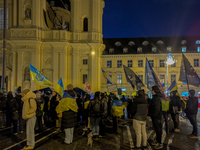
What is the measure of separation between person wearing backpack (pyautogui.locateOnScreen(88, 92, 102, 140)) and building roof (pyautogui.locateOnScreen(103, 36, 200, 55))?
116 ft

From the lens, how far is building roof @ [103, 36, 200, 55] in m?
42.3

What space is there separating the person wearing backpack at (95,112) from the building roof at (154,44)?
3534 centimetres

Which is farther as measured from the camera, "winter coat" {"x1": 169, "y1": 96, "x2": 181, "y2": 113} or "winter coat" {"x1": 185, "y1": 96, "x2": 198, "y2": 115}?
"winter coat" {"x1": 169, "y1": 96, "x2": 181, "y2": 113}

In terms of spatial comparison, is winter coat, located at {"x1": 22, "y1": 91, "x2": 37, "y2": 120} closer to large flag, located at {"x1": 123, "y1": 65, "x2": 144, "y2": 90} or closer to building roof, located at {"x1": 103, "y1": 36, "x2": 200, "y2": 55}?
large flag, located at {"x1": 123, "y1": 65, "x2": 144, "y2": 90}

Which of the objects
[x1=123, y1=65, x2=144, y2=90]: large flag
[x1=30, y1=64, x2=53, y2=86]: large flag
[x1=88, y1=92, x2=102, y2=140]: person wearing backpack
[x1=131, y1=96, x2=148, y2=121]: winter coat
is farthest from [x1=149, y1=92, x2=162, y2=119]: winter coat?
[x1=30, y1=64, x2=53, y2=86]: large flag

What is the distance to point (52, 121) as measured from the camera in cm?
1124

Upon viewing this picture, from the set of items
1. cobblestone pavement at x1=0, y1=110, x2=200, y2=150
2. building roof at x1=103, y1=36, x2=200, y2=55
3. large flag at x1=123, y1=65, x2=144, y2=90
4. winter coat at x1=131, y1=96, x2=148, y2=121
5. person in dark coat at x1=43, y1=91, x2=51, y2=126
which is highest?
building roof at x1=103, y1=36, x2=200, y2=55

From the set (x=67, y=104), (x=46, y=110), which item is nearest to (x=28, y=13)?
(x=46, y=110)

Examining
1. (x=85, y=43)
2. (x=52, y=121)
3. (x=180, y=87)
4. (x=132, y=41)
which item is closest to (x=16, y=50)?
(x=85, y=43)

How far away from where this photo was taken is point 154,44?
146ft

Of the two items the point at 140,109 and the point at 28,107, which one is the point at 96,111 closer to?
the point at 140,109

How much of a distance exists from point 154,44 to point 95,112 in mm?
39892

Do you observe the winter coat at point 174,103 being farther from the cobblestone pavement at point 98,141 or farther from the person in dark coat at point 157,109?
the person in dark coat at point 157,109

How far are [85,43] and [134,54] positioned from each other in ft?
50.4
